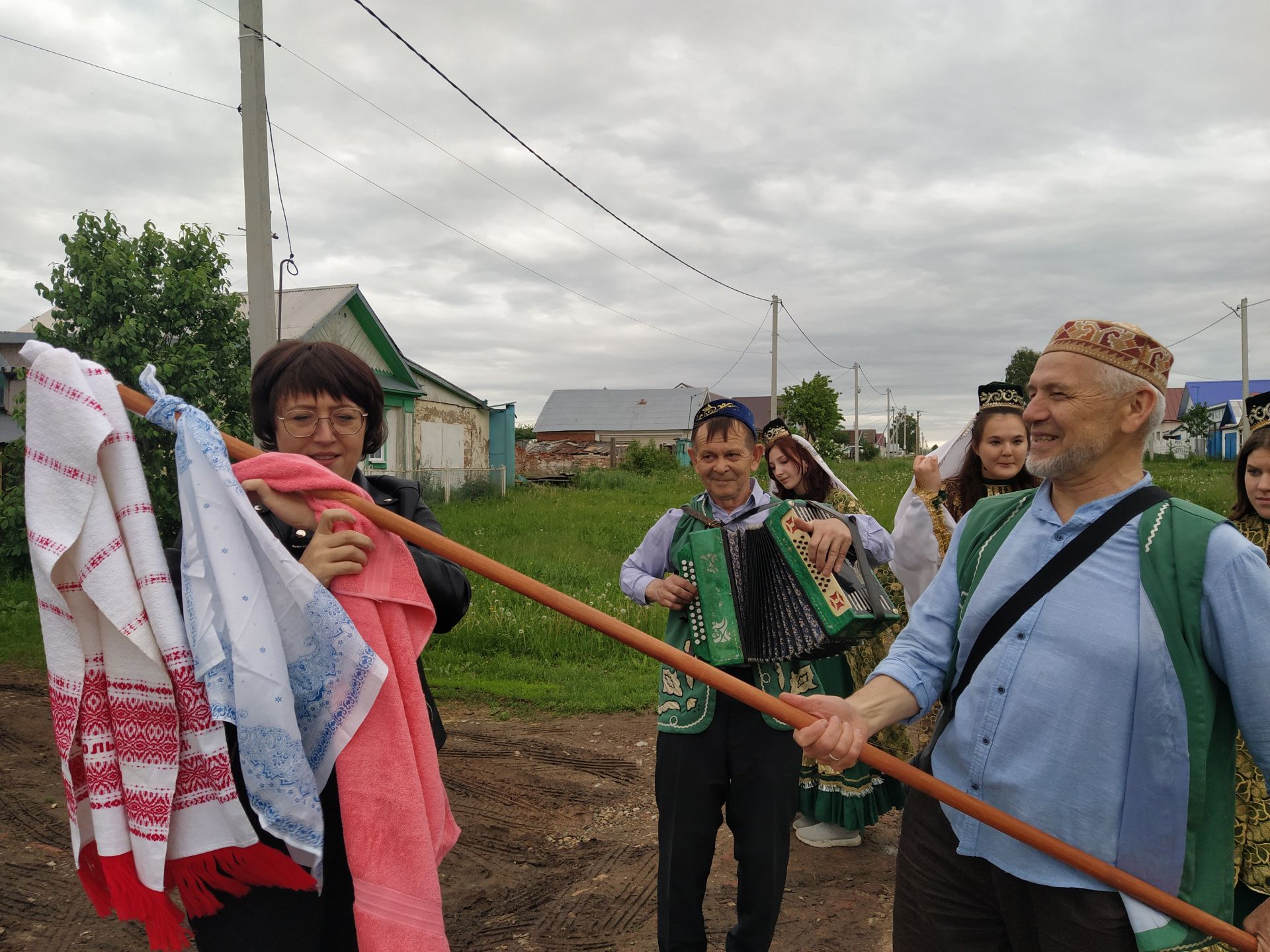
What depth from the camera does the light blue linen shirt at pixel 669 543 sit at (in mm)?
3377

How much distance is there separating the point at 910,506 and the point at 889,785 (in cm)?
157

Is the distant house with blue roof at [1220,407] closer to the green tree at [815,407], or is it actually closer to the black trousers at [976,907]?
the green tree at [815,407]

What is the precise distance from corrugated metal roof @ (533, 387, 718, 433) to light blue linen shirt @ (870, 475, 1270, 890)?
1832 inches

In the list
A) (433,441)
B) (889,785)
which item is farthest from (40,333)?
(433,441)

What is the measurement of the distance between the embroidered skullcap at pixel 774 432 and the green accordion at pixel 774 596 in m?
1.64

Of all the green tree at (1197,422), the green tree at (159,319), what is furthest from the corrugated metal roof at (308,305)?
the green tree at (1197,422)

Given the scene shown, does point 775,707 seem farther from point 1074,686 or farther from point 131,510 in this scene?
point 131,510

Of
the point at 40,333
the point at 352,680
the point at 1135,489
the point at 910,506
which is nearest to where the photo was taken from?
the point at 352,680

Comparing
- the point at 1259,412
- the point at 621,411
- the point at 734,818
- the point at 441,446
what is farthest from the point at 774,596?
the point at 621,411

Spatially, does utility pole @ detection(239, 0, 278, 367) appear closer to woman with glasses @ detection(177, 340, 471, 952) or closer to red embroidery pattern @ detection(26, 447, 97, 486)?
woman with glasses @ detection(177, 340, 471, 952)

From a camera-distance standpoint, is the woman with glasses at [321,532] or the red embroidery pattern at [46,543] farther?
the woman with glasses at [321,532]

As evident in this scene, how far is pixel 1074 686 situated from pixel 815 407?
3403 centimetres

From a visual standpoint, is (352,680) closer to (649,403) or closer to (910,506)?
(910,506)

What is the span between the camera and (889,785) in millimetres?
4633
